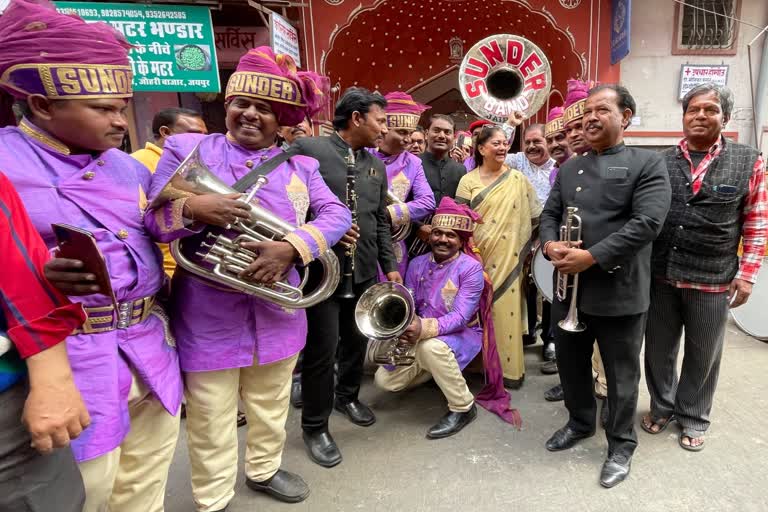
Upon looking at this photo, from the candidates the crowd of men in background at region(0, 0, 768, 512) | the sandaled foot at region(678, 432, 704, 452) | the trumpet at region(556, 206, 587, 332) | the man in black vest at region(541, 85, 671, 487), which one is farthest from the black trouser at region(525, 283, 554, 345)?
the trumpet at region(556, 206, 587, 332)

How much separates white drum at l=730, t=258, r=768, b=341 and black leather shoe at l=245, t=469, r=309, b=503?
4638mm

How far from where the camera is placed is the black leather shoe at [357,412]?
3.31 meters

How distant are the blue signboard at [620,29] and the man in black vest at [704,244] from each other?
220 inches

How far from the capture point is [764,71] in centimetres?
834

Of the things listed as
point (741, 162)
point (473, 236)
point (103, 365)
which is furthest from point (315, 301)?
point (741, 162)

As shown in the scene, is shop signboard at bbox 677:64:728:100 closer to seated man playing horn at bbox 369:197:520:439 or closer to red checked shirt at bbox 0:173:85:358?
seated man playing horn at bbox 369:197:520:439

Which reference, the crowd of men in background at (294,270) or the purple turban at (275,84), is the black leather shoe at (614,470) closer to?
the crowd of men in background at (294,270)

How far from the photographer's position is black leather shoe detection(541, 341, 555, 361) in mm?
4262

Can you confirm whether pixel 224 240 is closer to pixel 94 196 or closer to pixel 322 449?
pixel 94 196

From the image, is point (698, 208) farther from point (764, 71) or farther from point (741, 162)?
point (764, 71)

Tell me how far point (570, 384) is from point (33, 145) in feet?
9.86

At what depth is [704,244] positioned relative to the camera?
8.96 feet

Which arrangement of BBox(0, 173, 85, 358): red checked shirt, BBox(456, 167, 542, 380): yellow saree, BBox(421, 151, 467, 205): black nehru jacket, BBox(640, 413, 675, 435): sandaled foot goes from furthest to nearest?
A: 1. BBox(421, 151, 467, 205): black nehru jacket
2. BBox(456, 167, 542, 380): yellow saree
3. BBox(640, 413, 675, 435): sandaled foot
4. BBox(0, 173, 85, 358): red checked shirt

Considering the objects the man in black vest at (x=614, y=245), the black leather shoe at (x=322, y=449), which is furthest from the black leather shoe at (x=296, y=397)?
the man in black vest at (x=614, y=245)
